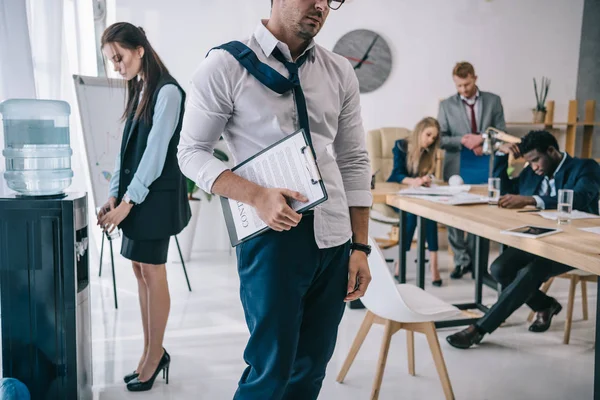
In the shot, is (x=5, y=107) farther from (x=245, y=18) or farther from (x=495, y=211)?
(x=245, y=18)

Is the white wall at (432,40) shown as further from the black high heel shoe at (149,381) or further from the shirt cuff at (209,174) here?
the shirt cuff at (209,174)

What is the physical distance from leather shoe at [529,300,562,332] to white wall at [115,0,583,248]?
9.03 feet

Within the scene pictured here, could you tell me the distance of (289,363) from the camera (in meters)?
1.23

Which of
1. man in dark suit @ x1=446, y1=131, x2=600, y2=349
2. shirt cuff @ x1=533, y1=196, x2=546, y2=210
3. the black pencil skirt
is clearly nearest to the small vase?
man in dark suit @ x1=446, y1=131, x2=600, y2=349

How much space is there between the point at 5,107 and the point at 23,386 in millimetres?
997

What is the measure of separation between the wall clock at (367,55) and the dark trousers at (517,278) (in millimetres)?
2828

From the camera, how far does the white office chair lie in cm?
200

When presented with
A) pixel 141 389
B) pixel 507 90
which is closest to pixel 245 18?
pixel 507 90

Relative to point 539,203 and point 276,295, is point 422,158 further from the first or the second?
point 276,295

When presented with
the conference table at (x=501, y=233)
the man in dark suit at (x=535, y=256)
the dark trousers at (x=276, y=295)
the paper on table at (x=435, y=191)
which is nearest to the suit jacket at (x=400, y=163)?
the conference table at (x=501, y=233)

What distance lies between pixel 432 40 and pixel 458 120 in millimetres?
1223

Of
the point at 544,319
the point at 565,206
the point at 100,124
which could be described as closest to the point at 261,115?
the point at 565,206

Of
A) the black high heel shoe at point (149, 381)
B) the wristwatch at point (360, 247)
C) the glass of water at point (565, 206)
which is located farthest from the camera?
the glass of water at point (565, 206)

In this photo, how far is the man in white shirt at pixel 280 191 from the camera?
1.19 m
